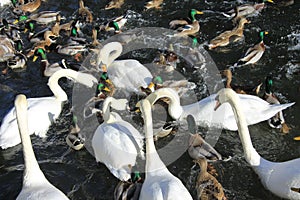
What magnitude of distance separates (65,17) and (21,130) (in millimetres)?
5790

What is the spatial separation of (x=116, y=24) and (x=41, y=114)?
332 cm

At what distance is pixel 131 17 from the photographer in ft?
36.9

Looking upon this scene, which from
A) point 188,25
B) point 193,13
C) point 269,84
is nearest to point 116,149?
point 269,84

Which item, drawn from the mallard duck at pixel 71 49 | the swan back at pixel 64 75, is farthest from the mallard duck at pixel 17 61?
the swan back at pixel 64 75

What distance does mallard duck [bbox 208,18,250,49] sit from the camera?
32.2 feet

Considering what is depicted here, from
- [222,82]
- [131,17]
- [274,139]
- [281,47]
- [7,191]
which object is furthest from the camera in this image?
[131,17]

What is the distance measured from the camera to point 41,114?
8031 millimetres

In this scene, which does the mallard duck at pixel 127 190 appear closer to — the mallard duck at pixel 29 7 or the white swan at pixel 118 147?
the white swan at pixel 118 147

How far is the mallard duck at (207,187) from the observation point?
6.21 meters

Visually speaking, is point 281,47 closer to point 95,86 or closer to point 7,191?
point 95,86

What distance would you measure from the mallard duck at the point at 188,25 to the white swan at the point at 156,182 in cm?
411

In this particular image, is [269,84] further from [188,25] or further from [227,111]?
[188,25]

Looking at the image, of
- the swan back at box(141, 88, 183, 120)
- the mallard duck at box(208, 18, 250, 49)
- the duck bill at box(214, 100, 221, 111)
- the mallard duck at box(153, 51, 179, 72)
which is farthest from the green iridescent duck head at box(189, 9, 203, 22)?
→ the duck bill at box(214, 100, 221, 111)

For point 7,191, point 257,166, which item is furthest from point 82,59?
point 257,166
